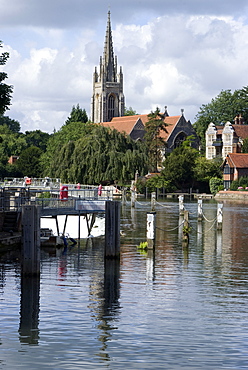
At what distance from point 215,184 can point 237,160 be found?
25.7 feet

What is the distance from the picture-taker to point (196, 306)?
2130 centimetres

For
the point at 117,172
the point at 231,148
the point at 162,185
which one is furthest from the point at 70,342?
the point at 231,148

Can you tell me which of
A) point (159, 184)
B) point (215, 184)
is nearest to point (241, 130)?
point (215, 184)

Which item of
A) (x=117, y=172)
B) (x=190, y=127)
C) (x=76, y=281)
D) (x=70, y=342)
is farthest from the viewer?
(x=190, y=127)

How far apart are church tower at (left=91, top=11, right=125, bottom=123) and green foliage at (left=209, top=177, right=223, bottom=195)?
7225cm

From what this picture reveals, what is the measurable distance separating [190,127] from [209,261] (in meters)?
141

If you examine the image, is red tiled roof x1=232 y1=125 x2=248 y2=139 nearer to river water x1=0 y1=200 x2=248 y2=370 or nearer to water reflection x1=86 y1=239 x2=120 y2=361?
river water x1=0 y1=200 x2=248 y2=370

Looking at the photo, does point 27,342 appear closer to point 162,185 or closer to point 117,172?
point 117,172

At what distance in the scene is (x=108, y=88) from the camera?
195m

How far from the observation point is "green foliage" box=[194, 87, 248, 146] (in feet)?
558

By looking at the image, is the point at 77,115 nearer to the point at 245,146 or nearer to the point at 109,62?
the point at 109,62

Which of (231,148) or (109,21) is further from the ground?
(109,21)

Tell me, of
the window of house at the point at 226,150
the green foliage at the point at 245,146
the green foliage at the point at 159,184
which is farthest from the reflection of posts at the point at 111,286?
the window of house at the point at 226,150

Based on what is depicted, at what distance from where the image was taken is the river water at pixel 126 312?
16.2 meters
